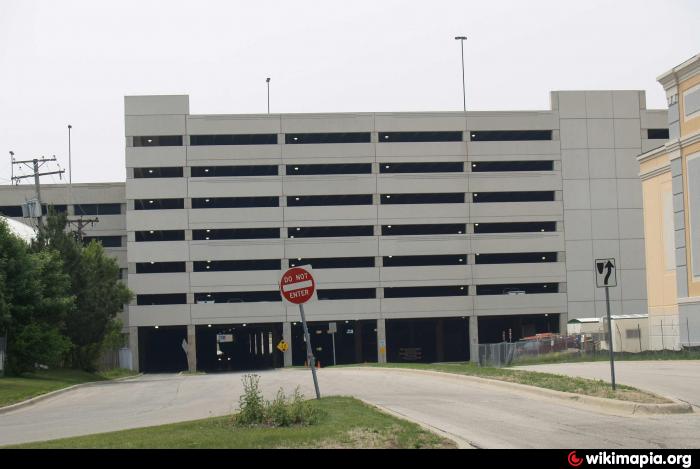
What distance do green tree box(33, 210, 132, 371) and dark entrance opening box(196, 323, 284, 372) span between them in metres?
35.0

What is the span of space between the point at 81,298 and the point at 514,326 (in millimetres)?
53284

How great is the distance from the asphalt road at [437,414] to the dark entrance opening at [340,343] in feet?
196

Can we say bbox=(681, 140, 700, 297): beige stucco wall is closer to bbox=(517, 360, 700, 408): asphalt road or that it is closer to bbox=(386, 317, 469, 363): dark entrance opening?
bbox=(517, 360, 700, 408): asphalt road

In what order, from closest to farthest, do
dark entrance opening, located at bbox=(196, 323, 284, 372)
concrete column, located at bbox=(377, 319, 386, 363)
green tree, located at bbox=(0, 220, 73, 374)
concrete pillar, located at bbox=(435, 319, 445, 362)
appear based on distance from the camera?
green tree, located at bbox=(0, 220, 73, 374) → concrete column, located at bbox=(377, 319, 386, 363) → dark entrance opening, located at bbox=(196, 323, 284, 372) → concrete pillar, located at bbox=(435, 319, 445, 362)

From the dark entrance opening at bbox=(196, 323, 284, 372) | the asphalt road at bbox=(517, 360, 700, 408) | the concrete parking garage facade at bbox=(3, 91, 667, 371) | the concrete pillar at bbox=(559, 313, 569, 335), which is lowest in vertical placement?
the dark entrance opening at bbox=(196, 323, 284, 372)

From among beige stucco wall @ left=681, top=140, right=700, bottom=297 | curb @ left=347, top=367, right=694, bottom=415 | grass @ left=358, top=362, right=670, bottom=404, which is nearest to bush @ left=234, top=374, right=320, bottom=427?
curb @ left=347, top=367, right=694, bottom=415

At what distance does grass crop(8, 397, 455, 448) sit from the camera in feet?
46.1

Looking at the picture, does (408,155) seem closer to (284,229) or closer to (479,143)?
(479,143)

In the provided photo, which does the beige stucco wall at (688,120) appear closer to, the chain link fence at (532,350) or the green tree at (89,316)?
the chain link fence at (532,350)

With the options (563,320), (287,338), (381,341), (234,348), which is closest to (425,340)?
(381,341)

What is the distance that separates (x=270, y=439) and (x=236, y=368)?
93.7 metres

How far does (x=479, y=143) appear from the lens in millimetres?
93562

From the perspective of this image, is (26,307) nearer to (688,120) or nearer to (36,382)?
(36,382)
